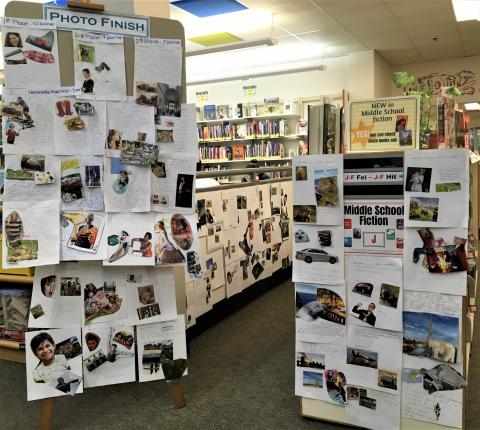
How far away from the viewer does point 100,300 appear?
7.07 feet

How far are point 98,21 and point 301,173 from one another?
1103 millimetres

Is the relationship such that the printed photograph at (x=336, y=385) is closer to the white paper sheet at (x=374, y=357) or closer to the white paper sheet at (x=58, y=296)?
the white paper sheet at (x=374, y=357)

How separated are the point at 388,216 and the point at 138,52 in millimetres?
1302

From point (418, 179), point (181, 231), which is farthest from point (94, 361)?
point (418, 179)

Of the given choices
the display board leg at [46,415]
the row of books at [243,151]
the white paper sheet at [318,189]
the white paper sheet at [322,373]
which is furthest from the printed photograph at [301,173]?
the row of books at [243,151]

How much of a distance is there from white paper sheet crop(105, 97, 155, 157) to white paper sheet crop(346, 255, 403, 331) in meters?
1.06

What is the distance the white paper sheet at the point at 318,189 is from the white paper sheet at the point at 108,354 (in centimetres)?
99

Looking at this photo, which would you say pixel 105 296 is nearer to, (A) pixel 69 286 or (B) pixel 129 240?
(A) pixel 69 286

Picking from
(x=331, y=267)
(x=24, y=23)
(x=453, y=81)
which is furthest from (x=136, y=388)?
(x=453, y=81)

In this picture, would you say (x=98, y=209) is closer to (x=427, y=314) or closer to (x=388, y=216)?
(x=388, y=216)

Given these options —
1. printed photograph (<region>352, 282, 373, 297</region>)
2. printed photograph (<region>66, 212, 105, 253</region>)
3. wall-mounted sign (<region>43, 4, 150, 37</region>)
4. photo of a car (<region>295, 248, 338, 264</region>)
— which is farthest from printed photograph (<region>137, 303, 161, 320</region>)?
wall-mounted sign (<region>43, 4, 150, 37</region>)

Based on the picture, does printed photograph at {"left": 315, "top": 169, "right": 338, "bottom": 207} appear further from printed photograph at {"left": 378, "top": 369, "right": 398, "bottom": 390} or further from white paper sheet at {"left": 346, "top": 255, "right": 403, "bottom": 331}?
printed photograph at {"left": 378, "top": 369, "right": 398, "bottom": 390}

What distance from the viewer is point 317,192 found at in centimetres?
204

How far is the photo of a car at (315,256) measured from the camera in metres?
2.05
